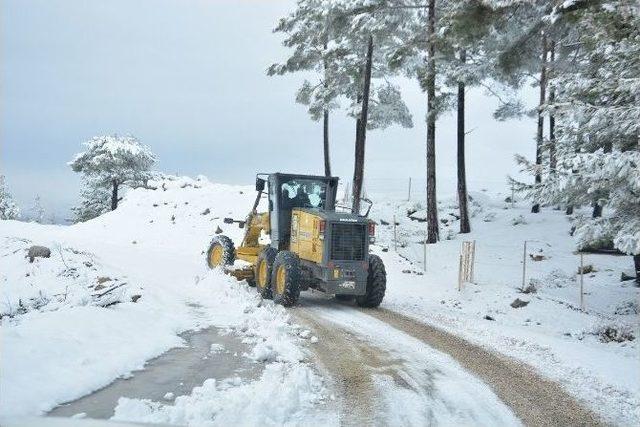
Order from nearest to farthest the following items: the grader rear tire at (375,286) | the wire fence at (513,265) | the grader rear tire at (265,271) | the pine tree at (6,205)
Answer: the grader rear tire at (375,286)
the grader rear tire at (265,271)
the wire fence at (513,265)
the pine tree at (6,205)

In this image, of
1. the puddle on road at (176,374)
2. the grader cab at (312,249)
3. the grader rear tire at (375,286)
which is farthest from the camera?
the grader rear tire at (375,286)

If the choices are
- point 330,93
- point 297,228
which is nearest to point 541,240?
point 330,93

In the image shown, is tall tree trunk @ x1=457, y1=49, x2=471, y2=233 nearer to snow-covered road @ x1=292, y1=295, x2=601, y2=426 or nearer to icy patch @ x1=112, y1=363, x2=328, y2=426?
snow-covered road @ x1=292, y1=295, x2=601, y2=426

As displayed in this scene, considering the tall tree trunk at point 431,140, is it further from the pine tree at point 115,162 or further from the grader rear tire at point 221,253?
the pine tree at point 115,162

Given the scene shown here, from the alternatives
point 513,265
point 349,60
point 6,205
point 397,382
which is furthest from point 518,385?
point 6,205

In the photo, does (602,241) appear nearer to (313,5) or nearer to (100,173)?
(313,5)

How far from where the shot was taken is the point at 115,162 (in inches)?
1617

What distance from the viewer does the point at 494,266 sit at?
60.6 feet

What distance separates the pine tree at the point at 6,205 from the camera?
54000mm

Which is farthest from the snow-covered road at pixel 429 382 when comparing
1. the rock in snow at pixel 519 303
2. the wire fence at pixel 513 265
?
the wire fence at pixel 513 265

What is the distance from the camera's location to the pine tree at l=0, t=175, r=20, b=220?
54000mm

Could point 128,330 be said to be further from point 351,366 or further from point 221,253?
point 221,253

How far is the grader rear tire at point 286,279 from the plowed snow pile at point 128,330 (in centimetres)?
42

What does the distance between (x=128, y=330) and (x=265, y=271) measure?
5008mm
